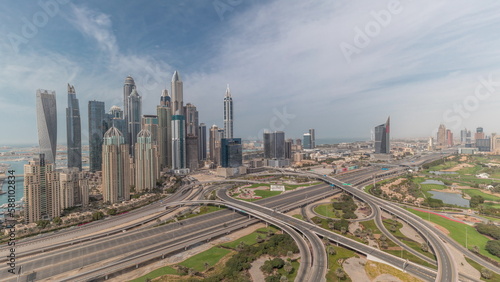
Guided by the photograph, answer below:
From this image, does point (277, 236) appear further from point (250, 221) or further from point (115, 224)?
point (115, 224)

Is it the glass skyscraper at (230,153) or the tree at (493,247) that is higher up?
the glass skyscraper at (230,153)

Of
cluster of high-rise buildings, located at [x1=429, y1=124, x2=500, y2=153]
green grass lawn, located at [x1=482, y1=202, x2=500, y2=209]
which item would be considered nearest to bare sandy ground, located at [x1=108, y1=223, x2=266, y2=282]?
green grass lawn, located at [x1=482, y1=202, x2=500, y2=209]

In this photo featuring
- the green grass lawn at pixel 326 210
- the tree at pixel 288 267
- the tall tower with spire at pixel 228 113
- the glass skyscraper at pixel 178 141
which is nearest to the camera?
the tree at pixel 288 267

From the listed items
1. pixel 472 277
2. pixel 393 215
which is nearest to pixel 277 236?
pixel 472 277

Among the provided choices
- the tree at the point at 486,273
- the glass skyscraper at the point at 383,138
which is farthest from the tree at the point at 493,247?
the glass skyscraper at the point at 383,138

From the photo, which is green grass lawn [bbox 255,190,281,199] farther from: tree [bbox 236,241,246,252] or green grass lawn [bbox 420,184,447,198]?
green grass lawn [bbox 420,184,447,198]

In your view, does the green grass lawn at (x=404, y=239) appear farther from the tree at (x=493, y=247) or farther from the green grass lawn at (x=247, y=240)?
the green grass lawn at (x=247, y=240)
